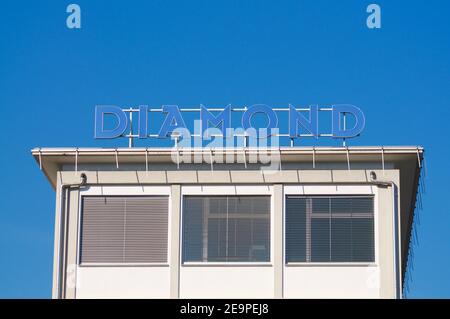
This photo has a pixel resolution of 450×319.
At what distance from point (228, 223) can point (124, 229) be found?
12.5 ft

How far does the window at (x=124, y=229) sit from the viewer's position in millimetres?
38531

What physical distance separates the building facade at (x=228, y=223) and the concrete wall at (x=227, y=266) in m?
0.04

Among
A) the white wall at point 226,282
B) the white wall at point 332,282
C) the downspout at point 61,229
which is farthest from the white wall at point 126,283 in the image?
the white wall at point 332,282

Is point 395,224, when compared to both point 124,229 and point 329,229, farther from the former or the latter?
point 124,229

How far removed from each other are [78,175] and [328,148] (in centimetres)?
924

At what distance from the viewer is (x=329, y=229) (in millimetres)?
38250

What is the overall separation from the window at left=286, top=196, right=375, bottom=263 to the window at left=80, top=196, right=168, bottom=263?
4.71 m

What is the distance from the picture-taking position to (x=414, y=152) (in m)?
38.2

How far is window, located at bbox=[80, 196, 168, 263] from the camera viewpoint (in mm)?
38531

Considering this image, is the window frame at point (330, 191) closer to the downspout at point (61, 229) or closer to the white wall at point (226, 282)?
the white wall at point (226, 282)

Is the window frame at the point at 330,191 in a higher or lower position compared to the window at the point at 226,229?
higher
